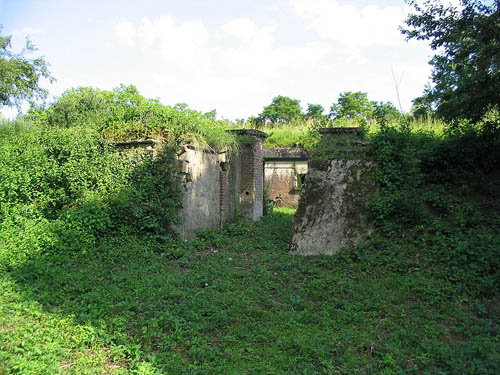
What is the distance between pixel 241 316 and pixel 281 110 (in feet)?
132

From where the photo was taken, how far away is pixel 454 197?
781cm

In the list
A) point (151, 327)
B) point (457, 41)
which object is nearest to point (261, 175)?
point (457, 41)

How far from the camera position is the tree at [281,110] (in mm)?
42781

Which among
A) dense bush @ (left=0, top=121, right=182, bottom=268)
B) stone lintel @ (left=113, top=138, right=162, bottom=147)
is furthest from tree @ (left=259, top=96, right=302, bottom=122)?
dense bush @ (left=0, top=121, right=182, bottom=268)

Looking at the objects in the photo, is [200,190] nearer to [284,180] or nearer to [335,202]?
[335,202]

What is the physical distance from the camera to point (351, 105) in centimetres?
4009

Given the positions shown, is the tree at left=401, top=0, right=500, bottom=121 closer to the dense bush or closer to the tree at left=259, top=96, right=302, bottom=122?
the dense bush

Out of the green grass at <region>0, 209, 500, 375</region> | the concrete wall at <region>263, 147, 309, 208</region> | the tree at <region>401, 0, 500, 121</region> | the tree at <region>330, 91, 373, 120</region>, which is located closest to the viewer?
the green grass at <region>0, 209, 500, 375</region>

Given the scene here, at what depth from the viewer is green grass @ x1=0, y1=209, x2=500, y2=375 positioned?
3.69 m

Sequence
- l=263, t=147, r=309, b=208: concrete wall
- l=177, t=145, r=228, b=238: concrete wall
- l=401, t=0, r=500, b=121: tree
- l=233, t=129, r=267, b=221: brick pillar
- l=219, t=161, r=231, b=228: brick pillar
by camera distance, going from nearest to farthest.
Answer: l=401, t=0, r=500, b=121: tree < l=177, t=145, r=228, b=238: concrete wall < l=219, t=161, r=231, b=228: brick pillar < l=233, t=129, r=267, b=221: brick pillar < l=263, t=147, r=309, b=208: concrete wall

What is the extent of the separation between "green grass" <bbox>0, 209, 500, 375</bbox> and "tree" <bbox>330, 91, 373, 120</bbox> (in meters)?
34.6

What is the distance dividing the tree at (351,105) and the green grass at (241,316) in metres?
34.6

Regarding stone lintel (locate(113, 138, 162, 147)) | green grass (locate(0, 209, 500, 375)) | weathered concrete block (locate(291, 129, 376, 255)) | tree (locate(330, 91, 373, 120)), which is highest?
tree (locate(330, 91, 373, 120))

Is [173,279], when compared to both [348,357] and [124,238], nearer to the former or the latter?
[124,238]
